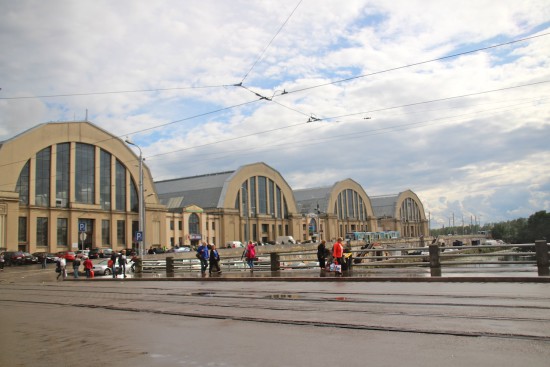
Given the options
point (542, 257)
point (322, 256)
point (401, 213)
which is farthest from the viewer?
point (401, 213)

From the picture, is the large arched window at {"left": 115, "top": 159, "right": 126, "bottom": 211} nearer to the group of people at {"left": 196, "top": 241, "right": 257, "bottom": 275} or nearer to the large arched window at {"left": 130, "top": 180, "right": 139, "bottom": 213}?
the large arched window at {"left": 130, "top": 180, "right": 139, "bottom": 213}

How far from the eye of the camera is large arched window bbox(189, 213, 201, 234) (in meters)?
79.0

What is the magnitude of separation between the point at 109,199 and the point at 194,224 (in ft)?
53.0

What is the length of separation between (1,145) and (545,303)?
191 feet

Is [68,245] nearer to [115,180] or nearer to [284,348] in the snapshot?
[115,180]

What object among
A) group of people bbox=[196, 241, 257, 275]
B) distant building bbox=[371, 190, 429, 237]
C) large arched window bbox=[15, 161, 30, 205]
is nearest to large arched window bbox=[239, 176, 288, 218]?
large arched window bbox=[15, 161, 30, 205]

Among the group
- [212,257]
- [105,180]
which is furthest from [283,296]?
[105,180]

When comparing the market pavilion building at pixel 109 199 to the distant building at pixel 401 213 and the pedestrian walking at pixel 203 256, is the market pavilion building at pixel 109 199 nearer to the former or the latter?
the pedestrian walking at pixel 203 256

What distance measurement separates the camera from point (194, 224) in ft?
260

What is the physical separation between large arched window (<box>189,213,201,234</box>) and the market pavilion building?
0.53ft

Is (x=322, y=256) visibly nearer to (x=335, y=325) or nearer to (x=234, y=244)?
(x=335, y=325)

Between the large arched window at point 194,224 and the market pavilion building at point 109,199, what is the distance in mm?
163

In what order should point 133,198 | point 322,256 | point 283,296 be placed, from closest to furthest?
point 283,296 < point 322,256 < point 133,198

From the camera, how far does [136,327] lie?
9.13m
